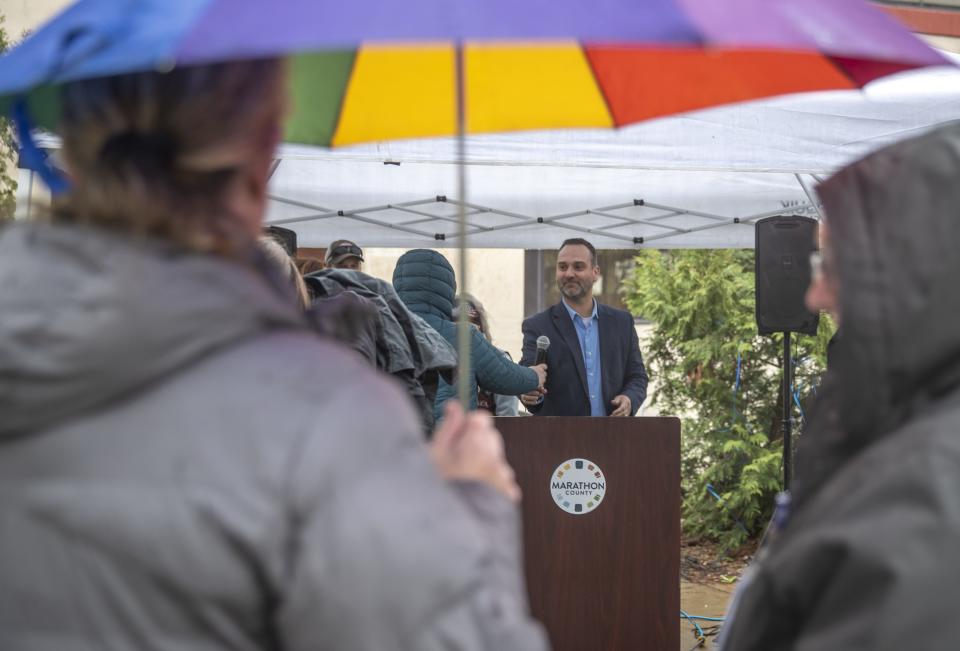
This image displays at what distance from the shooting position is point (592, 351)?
247 inches

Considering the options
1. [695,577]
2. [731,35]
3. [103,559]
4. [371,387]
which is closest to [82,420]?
[103,559]

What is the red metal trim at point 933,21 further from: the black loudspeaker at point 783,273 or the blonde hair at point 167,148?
the blonde hair at point 167,148

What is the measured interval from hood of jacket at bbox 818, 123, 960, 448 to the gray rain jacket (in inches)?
24.5

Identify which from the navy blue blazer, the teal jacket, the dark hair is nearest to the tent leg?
the teal jacket

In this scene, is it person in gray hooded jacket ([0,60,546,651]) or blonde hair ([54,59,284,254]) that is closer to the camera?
person in gray hooded jacket ([0,60,546,651])

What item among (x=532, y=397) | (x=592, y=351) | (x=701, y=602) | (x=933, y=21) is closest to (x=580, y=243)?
(x=592, y=351)

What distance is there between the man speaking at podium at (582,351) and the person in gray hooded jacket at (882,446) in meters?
4.58

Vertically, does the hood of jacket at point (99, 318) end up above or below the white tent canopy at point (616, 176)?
below

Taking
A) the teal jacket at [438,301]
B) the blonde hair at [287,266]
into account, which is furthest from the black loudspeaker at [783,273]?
the blonde hair at [287,266]

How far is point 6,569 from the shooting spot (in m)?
1.06

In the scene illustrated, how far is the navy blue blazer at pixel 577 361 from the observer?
6148 mm

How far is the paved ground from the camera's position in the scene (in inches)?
235

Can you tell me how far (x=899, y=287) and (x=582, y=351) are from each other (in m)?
4.87

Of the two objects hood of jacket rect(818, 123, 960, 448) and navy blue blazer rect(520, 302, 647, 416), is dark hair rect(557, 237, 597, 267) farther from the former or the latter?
hood of jacket rect(818, 123, 960, 448)
